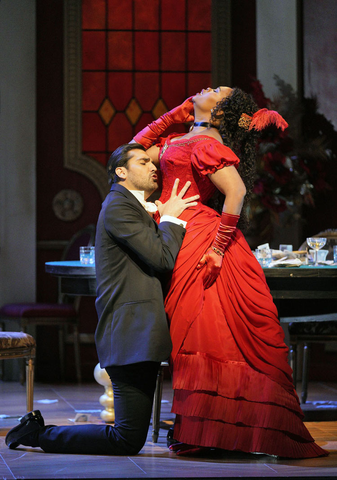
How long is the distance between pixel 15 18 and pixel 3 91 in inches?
21.5

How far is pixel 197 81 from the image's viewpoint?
5.67 metres

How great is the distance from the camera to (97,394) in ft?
15.3

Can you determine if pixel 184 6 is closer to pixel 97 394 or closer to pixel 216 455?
pixel 97 394

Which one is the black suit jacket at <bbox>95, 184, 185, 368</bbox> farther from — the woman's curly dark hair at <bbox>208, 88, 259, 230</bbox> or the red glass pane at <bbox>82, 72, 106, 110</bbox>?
the red glass pane at <bbox>82, 72, 106, 110</bbox>

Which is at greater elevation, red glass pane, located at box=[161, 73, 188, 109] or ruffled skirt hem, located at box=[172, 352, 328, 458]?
red glass pane, located at box=[161, 73, 188, 109]

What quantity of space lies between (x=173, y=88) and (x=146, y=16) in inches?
23.7

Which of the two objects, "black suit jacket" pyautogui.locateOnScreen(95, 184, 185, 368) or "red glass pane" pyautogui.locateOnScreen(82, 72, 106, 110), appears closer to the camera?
"black suit jacket" pyautogui.locateOnScreen(95, 184, 185, 368)

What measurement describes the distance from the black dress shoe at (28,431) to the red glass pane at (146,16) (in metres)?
3.60

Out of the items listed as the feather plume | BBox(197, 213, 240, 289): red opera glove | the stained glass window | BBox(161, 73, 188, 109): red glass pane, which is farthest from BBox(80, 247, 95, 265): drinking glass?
BBox(161, 73, 188, 109): red glass pane

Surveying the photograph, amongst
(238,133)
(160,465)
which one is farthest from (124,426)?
(238,133)

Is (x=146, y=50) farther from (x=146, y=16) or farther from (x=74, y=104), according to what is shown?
(x=74, y=104)

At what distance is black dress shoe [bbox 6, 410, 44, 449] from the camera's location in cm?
293

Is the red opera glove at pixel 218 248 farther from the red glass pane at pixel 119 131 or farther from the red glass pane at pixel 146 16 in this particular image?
the red glass pane at pixel 146 16

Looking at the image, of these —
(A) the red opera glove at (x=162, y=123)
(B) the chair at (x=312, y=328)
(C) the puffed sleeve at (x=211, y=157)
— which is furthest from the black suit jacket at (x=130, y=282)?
(B) the chair at (x=312, y=328)
